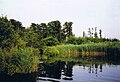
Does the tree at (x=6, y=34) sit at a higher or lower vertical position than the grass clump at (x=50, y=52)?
higher

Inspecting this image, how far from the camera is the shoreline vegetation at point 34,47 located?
77.7 feet

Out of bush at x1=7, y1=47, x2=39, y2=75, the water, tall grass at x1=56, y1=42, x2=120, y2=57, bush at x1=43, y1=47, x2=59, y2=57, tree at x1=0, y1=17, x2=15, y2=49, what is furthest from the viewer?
bush at x1=43, y1=47, x2=59, y2=57

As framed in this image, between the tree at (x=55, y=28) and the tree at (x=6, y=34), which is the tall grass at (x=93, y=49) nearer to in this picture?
the tree at (x=6, y=34)

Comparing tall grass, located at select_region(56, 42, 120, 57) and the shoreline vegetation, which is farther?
tall grass, located at select_region(56, 42, 120, 57)

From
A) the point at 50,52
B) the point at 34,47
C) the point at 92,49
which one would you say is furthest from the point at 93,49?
the point at 34,47

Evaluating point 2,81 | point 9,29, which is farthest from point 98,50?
point 2,81

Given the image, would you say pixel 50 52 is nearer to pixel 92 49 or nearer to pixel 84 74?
pixel 92 49

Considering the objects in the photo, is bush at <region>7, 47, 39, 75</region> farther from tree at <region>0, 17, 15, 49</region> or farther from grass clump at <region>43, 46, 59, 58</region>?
grass clump at <region>43, 46, 59, 58</region>

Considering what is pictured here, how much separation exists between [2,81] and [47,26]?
59.0 meters

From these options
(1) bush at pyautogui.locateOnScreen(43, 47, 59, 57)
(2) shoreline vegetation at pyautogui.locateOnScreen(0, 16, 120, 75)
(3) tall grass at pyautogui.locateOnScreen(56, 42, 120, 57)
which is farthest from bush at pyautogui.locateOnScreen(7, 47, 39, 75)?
(1) bush at pyautogui.locateOnScreen(43, 47, 59, 57)

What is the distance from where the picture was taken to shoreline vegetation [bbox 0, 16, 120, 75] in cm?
2369

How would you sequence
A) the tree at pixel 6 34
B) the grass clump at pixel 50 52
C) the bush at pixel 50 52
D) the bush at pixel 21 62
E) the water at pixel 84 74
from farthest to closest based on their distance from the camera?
the bush at pixel 50 52 < the grass clump at pixel 50 52 < the tree at pixel 6 34 < the bush at pixel 21 62 < the water at pixel 84 74

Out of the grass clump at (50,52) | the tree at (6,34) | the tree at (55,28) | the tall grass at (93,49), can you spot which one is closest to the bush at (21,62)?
the tree at (6,34)

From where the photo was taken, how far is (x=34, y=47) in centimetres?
4356
